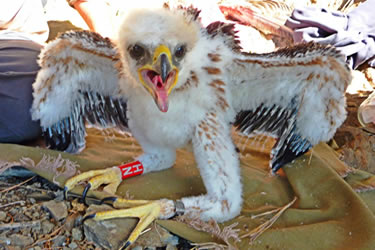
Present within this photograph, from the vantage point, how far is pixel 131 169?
1158 millimetres

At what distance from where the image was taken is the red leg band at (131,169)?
1.14 m

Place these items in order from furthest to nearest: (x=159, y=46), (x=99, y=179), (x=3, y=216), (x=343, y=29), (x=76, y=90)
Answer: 1. (x=343, y=29)
2. (x=76, y=90)
3. (x=99, y=179)
4. (x=3, y=216)
5. (x=159, y=46)

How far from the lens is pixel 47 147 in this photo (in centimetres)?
126

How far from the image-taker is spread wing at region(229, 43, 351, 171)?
3.15ft

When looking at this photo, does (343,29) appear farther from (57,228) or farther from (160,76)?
(57,228)

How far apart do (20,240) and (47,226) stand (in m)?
0.07

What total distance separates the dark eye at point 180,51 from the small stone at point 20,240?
579 mm

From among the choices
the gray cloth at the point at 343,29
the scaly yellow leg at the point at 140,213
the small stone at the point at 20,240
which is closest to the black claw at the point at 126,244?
the scaly yellow leg at the point at 140,213

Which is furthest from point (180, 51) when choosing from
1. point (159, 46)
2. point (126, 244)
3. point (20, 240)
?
point (20, 240)

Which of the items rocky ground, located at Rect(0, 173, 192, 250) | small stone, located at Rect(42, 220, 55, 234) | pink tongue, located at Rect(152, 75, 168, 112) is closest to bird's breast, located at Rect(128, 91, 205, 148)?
pink tongue, located at Rect(152, 75, 168, 112)

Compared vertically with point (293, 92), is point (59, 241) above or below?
below

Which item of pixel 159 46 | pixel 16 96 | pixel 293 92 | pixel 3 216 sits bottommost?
pixel 3 216

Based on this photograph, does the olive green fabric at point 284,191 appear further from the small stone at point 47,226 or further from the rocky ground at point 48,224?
the small stone at point 47,226

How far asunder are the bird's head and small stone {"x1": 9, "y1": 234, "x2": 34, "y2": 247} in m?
0.46
